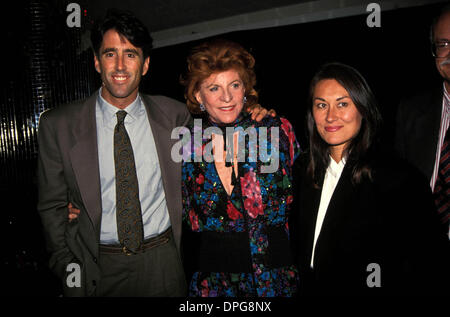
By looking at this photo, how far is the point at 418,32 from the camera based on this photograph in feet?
8.07

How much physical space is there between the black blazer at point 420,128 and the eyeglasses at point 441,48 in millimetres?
245

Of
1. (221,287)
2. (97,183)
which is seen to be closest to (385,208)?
(221,287)

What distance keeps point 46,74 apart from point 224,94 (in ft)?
6.08

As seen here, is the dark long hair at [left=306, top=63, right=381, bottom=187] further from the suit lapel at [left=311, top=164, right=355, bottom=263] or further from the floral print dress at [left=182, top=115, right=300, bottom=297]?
the floral print dress at [left=182, top=115, right=300, bottom=297]

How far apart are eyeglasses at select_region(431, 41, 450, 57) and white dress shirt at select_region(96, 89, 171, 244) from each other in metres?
1.80

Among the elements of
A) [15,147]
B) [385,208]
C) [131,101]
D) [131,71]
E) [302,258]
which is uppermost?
[131,71]

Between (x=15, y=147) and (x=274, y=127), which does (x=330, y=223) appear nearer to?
(x=274, y=127)

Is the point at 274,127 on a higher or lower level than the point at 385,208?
higher

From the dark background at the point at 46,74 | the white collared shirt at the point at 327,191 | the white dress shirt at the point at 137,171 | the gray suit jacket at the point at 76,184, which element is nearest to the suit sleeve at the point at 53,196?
the gray suit jacket at the point at 76,184

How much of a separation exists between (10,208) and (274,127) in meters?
2.46

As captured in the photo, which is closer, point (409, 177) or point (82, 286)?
point (409, 177)

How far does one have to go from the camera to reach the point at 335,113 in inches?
53.8

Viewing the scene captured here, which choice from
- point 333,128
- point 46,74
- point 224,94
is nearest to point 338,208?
point 333,128

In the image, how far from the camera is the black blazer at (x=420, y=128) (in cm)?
168
